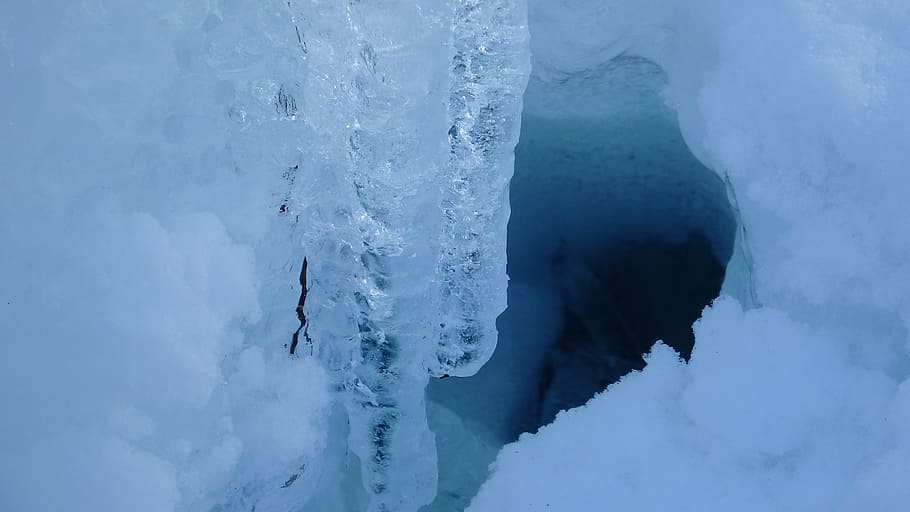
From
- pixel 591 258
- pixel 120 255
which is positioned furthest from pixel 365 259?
pixel 591 258

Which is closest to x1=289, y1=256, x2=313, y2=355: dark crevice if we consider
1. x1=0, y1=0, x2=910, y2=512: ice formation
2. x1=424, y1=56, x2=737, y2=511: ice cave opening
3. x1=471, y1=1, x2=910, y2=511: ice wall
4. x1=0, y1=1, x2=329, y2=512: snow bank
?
x1=0, y1=0, x2=910, y2=512: ice formation

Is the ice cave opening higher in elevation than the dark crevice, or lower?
lower

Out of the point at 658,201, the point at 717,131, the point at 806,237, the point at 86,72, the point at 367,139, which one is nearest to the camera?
the point at 86,72

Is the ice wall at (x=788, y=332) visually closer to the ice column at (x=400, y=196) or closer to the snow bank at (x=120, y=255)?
the ice column at (x=400, y=196)

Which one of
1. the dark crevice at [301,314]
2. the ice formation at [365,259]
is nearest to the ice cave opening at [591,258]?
the ice formation at [365,259]

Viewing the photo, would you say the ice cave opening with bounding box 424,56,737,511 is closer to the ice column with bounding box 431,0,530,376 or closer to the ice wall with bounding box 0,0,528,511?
the ice column with bounding box 431,0,530,376

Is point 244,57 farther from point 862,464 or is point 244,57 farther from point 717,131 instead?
Answer: point 862,464

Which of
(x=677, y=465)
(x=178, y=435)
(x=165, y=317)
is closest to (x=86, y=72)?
(x=165, y=317)
